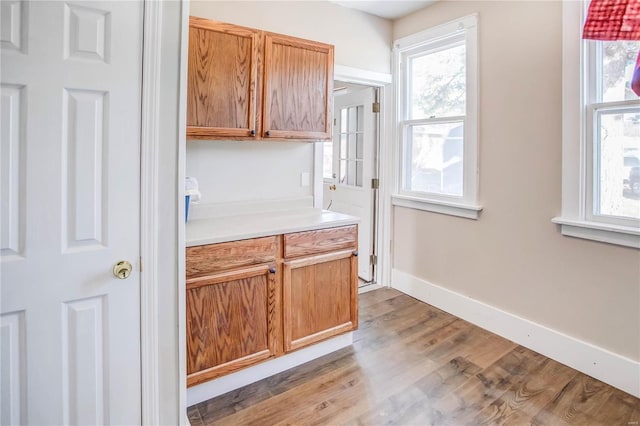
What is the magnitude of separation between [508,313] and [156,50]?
8.83 ft

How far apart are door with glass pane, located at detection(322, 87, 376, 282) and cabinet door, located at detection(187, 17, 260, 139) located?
1562 mm

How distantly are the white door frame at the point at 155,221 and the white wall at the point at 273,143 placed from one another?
3.41 feet

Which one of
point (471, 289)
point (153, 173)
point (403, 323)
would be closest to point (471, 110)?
point (471, 289)

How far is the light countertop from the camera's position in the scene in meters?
1.92

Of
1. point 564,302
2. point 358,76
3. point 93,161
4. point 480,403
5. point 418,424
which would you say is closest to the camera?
point 93,161

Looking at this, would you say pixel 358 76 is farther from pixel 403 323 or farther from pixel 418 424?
pixel 418 424

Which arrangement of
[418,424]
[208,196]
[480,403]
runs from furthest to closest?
[208,196] < [480,403] < [418,424]

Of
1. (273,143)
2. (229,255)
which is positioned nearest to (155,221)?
(229,255)

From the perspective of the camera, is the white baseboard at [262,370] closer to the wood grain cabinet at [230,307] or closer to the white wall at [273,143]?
the wood grain cabinet at [230,307]

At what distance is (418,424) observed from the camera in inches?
69.5

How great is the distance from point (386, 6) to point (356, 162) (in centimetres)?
141

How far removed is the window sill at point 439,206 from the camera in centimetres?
280

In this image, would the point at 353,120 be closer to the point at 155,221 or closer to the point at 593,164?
the point at 593,164

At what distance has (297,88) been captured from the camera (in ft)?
7.79
